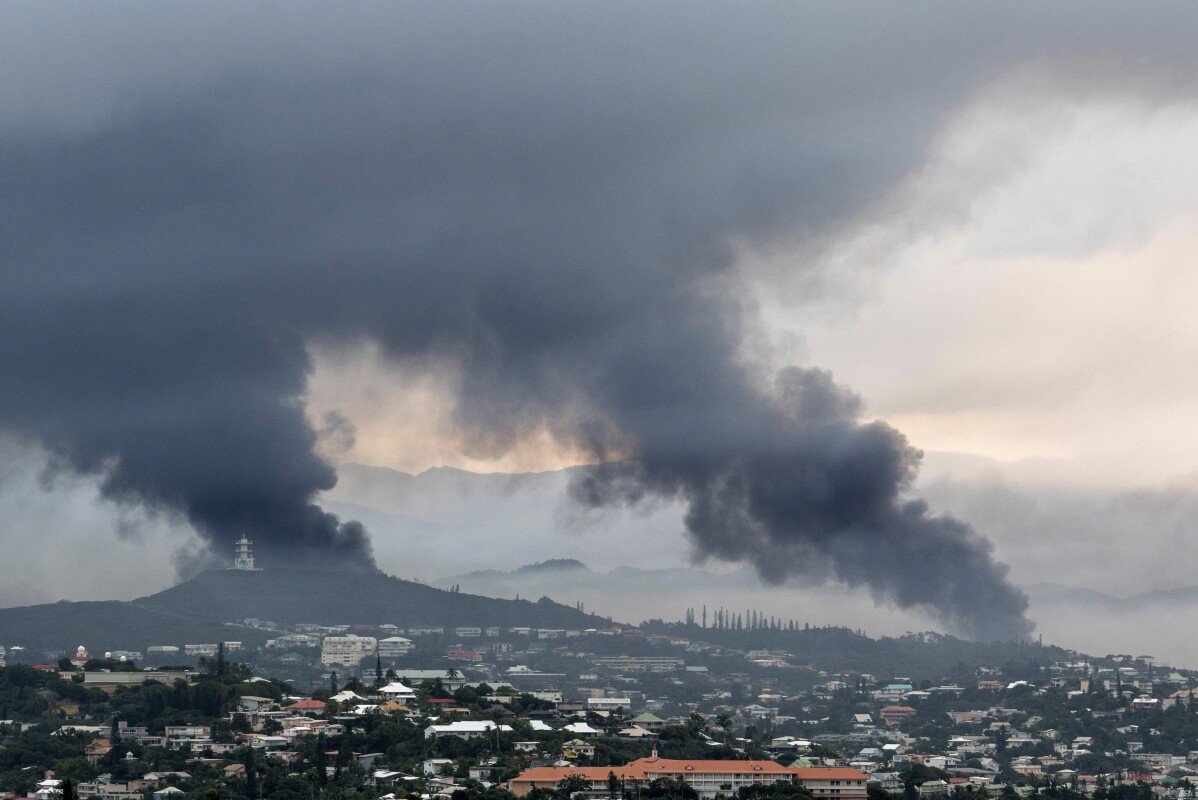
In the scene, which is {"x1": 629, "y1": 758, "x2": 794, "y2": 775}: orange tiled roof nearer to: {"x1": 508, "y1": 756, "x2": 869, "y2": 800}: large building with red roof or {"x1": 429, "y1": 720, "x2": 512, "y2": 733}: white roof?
{"x1": 508, "y1": 756, "x2": 869, "y2": 800}: large building with red roof

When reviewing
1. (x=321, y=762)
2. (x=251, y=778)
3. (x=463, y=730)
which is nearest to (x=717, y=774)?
(x=463, y=730)

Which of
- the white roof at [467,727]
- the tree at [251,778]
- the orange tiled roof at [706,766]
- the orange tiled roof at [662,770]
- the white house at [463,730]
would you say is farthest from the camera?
the white roof at [467,727]

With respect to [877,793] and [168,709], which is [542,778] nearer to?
[877,793]

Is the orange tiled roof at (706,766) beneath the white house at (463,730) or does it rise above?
beneath

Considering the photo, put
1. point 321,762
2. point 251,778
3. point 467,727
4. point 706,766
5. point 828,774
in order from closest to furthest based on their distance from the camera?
1. point 251,778
2. point 321,762
3. point 706,766
4. point 828,774
5. point 467,727

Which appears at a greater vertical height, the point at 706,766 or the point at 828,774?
the point at 706,766

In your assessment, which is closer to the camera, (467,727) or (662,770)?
(662,770)

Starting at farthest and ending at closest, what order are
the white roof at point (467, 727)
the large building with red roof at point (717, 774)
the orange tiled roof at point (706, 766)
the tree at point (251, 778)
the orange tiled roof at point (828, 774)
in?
the white roof at point (467, 727) < the orange tiled roof at point (828, 774) < the orange tiled roof at point (706, 766) < the large building with red roof at point (717, 774) < the tree at point (251, 778)

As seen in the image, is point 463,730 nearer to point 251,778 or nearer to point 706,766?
point 706,766

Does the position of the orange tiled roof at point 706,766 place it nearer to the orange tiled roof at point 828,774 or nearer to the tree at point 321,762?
the orange tiled roof at point 828,774

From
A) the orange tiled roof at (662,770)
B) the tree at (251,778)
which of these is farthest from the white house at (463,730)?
the tree at (251,778)

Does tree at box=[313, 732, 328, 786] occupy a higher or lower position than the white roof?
lower

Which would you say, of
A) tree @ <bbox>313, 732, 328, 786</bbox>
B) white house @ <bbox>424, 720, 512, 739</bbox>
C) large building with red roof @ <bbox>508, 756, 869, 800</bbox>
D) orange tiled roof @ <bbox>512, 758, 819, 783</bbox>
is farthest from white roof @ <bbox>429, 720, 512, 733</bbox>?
large building with red roof @ <bbox>508, 756, 869, 800</bbox>
